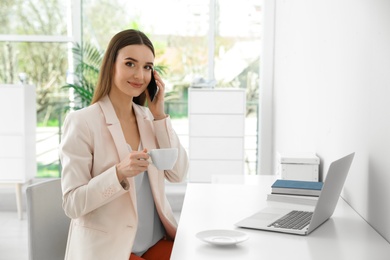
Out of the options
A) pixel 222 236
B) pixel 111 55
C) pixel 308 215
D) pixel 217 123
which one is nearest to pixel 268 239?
pixel 222 236

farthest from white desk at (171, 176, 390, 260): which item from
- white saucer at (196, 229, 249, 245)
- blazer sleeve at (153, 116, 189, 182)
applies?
blazer sleeve at (153, 116, 189, 182)

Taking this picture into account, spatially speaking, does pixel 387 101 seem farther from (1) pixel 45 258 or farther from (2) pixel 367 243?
(1) pixel 45 258

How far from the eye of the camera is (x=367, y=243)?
73.8 inches

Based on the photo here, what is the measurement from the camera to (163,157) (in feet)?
6.41

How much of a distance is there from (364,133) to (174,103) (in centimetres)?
416

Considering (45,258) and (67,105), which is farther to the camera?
(67,105)

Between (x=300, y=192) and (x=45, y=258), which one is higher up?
(x=300, y=192)

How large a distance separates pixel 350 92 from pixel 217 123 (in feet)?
10.6

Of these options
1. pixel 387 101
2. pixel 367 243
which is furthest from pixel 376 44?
pixel 367 243

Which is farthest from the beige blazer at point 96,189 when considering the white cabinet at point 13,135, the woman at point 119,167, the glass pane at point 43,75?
the glass pane at point 43,75

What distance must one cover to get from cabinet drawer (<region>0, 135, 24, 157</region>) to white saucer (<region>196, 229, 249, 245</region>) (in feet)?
13.3

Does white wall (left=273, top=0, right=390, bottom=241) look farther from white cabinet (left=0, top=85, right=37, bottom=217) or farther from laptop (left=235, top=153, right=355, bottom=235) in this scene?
white cabinet (left=0, top=85, right=37, bottom=217)

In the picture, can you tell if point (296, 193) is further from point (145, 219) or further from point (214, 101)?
point (214, 101)

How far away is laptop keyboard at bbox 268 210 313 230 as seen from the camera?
2.01 metres
